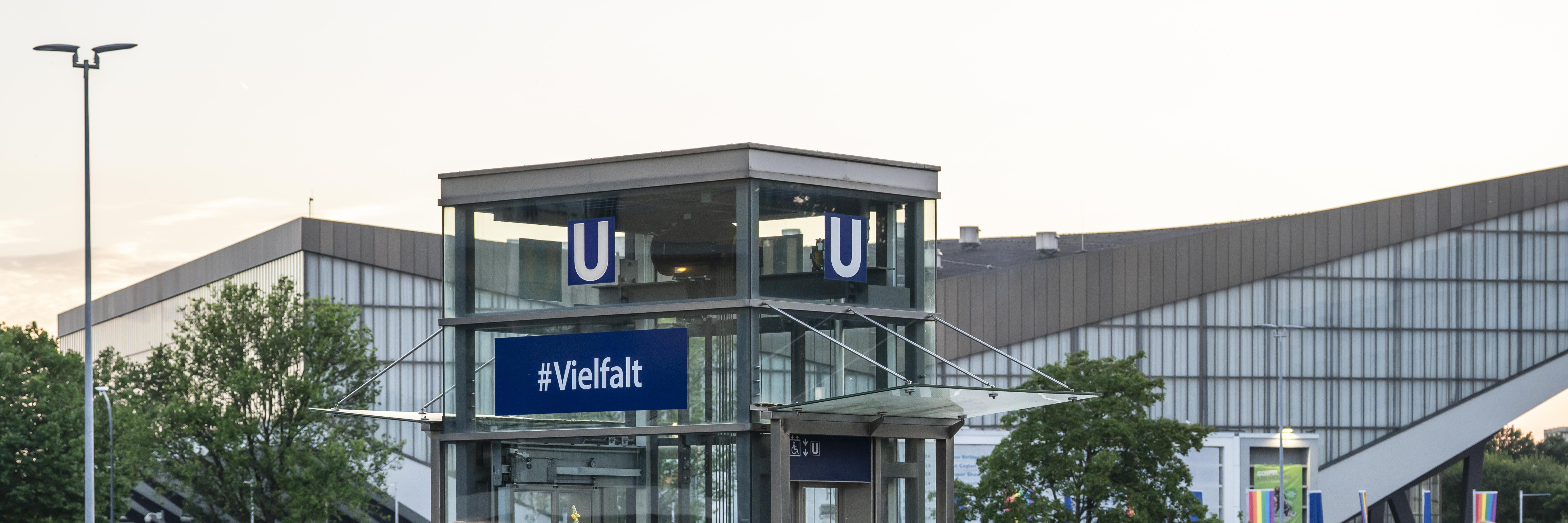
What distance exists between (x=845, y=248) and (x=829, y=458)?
2651 millimetres

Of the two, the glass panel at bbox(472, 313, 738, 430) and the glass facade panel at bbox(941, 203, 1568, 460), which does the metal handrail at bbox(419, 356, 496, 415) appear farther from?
the glass facade panel at bbox(941, 203, 1568, 460)

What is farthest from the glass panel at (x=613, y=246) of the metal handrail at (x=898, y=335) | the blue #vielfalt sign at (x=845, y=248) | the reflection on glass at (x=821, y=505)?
the reflection on glass at (x=821, y=505)

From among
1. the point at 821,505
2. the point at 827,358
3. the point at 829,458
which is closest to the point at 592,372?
the point at 827,358

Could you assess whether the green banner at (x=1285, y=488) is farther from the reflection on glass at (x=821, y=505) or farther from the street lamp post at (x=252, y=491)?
the reflection on glass at (x=821, y=505)

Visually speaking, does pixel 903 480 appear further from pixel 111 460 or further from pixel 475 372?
pixel 111 460

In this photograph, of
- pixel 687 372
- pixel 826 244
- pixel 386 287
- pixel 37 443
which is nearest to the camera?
pixel 687 372

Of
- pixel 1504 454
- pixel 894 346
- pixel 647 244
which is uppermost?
pixel 647 244

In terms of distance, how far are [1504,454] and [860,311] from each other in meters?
135

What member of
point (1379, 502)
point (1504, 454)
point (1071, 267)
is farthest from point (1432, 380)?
point (1504, 454)

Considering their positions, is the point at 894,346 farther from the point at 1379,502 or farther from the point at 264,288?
the point at 1379,502

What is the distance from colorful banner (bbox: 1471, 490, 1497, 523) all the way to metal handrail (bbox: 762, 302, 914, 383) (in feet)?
195

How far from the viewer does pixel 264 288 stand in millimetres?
78000

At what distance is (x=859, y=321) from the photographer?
2147 centimetres

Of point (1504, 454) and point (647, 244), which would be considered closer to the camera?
point (647, 244)
